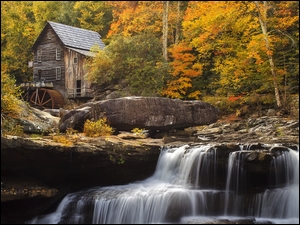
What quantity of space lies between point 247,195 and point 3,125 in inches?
306

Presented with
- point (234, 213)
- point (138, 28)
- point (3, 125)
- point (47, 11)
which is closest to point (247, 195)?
point (234, 213)

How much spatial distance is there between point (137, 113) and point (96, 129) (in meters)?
1.84

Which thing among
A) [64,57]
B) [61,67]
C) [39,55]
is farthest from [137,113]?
[39,55]

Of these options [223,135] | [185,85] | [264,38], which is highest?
[264,38]

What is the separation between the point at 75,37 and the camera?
30953 mm

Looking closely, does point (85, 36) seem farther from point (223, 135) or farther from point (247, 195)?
point (247, 195)

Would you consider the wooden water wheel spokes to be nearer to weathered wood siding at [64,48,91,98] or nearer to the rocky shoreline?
weathered wood siding at [64,48,91,98]

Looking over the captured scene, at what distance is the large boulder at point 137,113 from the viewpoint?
13.9 m

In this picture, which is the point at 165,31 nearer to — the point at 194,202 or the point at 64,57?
the point at 64,57

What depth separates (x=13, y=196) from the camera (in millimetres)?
9531

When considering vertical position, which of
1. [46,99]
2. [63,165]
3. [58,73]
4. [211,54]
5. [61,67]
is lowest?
[63,165]

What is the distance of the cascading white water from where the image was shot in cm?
989

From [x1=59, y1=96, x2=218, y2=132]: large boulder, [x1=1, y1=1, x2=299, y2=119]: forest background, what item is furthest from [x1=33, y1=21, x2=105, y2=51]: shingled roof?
[x1=59, y1=96, x2=218, y2=132]: large boulder

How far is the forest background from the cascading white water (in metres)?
7.89
